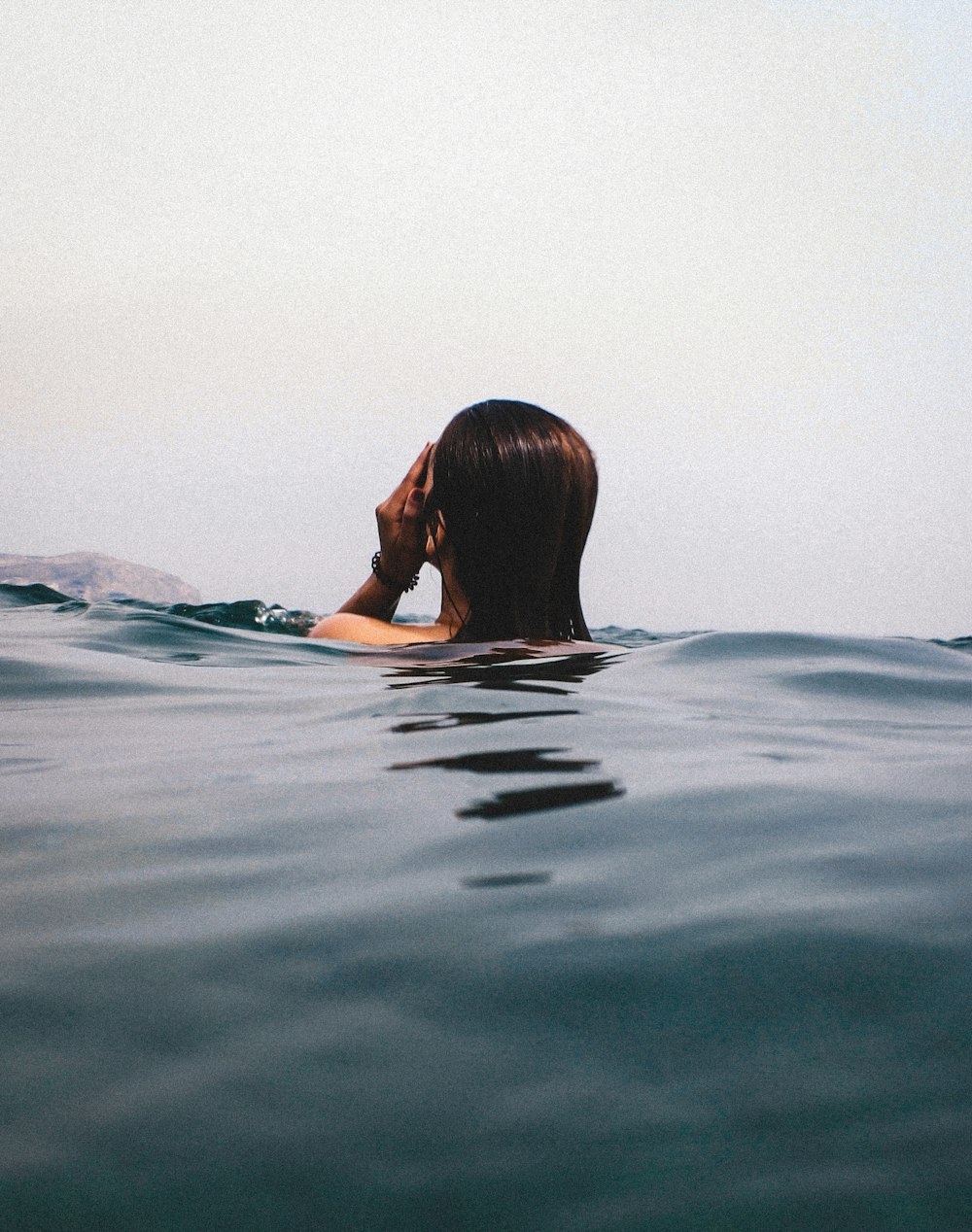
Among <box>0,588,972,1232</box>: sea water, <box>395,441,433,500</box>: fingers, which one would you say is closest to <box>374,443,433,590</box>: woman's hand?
<box>395,441,433,500</box>: fingers

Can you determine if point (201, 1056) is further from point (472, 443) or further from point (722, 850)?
point (472, 443)

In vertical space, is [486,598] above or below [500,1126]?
above

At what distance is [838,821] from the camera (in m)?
1.34

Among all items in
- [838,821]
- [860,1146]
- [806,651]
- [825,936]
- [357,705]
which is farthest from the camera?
[806,651]

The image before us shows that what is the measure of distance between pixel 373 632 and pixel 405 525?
1.77ft

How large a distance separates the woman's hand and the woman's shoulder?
35 cm

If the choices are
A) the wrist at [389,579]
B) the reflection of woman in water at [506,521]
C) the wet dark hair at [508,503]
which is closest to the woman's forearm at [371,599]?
the wrist at [389,579]

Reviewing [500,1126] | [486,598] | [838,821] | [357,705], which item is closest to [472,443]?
[486,598]

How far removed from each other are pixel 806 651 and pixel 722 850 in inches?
101

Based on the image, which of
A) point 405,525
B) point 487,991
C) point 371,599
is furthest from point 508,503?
point 487,991

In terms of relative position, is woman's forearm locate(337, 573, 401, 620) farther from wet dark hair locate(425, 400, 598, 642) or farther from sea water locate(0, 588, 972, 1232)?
sea water locate(0, 588, 972, 1232)

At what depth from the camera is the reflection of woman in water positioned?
3.63 metres

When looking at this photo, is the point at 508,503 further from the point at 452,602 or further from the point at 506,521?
the point at 452,602

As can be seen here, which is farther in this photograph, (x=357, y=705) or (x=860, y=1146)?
(x=357, y=705)
